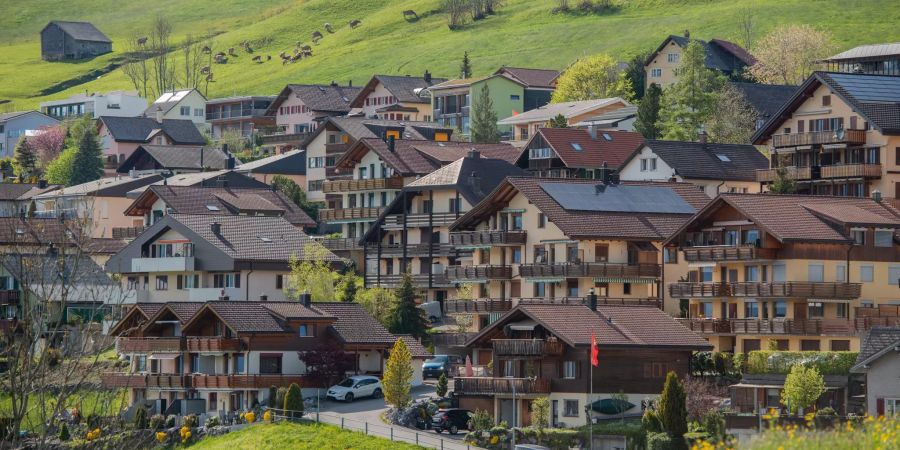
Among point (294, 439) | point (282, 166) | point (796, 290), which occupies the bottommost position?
point (294, 439)

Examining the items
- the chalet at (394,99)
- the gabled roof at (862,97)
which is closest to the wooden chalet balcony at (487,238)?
the gabled roof at (862,97)

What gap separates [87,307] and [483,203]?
31.9 metres

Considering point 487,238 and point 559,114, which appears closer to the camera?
point 487,238

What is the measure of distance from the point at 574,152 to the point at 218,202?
83.9 feet

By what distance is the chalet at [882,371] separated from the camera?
70.7 metres

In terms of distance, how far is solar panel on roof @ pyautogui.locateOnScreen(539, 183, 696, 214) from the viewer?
99750 millimetres

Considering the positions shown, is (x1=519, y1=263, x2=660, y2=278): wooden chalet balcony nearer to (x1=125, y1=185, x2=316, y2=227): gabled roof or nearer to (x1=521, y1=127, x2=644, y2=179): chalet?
(x1=521, y1=127, x2=644, y2=179): chalet

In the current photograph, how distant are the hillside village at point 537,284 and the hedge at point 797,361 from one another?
0.11 m

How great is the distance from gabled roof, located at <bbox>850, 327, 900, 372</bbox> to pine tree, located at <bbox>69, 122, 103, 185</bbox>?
373 feet

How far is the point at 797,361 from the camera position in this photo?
79.9 meters

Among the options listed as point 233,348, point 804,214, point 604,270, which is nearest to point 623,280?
point 604,270

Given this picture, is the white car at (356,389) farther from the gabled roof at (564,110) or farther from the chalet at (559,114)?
the gabled roof at (564,110)

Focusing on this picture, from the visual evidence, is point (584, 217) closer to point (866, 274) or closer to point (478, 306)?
point (478, 306)

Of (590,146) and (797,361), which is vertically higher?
(590,146)
